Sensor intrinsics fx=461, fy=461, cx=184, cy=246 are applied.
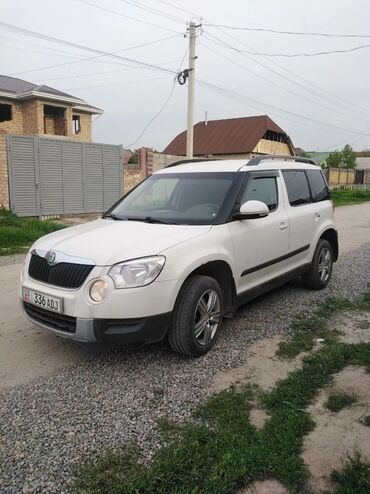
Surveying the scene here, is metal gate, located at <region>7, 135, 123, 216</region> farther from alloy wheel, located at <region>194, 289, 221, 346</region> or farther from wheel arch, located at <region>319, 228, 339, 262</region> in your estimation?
alloy wheel, located at <region>194, 289, 221, 346</region>

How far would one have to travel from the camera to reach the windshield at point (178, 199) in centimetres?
441

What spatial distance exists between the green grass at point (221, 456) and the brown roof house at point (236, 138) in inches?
1453

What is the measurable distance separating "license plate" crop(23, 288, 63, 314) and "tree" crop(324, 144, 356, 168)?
5914 centimetres

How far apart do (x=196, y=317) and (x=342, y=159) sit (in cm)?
6146

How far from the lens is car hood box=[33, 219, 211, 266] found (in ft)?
11.7

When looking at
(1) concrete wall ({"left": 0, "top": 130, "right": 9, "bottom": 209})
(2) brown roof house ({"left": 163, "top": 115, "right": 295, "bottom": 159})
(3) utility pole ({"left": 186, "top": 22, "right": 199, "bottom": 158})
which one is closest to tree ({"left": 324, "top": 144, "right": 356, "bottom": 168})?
(2) brown roof house ({"left": 163, "top": 115, "right": 295, "bottom": 159})

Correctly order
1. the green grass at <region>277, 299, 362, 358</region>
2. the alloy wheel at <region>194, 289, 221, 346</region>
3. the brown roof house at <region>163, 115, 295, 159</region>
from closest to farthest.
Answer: the alloy wheel at <region>194, 289, 221, 346</region>, the green grass at <region>277, 299, 362, 358</region>, the brown roof house at <region>163, 115, 295, 159</region>

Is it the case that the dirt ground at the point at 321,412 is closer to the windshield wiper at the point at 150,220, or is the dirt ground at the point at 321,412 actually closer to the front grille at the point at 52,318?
the front grille at the point at 52,318

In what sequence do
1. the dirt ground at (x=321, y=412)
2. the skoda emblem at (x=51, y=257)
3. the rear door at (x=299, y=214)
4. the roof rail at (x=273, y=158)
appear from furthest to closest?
the rear door at (x=299, y=214)
the roof rail at (x=273, y=158)
the skoda emblem at (x=51, y=257)
the dirt ground at (x=321, y=412)

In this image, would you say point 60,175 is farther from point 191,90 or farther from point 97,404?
point 97,404

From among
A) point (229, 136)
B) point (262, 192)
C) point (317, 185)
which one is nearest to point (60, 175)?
point (317, 185)

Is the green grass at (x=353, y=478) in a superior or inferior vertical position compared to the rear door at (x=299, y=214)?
inferior

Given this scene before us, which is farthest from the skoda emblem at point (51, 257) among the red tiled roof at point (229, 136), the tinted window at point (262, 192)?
the red tiled roof at point (229, 136)

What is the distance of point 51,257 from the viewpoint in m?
3.76
